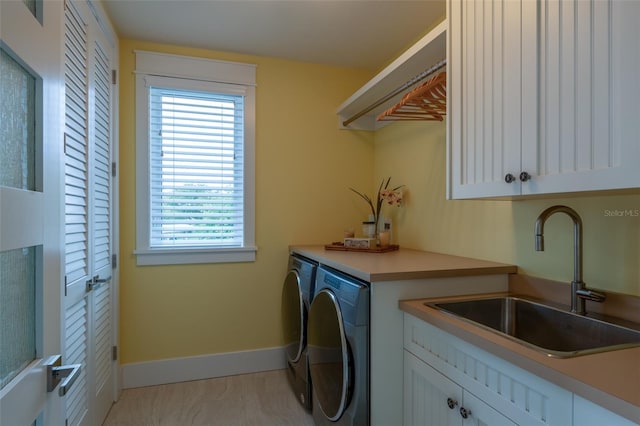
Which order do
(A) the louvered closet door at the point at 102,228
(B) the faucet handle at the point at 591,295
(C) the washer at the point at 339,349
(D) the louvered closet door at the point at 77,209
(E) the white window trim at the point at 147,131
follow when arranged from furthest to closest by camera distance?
(E) the white window trim at the point at 147,131 → (A) the louvered closet door at the point at 102,228 → (D) the louvered closet door at the point at 77,209 → (C) the washer at the point at 339,349 → (B) the faucet handle at the point at 591,295

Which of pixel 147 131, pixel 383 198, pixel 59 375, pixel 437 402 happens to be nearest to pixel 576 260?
pixel 437 402

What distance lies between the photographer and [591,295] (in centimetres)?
122

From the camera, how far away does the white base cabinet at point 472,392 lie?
0.83m

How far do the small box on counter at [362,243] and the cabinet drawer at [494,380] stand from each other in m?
0.87

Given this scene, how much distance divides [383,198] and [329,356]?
1324 millimetres

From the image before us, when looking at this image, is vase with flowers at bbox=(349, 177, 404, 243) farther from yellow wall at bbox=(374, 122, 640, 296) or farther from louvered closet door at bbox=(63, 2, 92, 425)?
louvered closet door at bbox=(63, 2, 92, 425)

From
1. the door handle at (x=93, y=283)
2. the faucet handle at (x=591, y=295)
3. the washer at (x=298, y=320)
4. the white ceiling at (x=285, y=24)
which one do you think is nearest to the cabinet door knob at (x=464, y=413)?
the faucet handle at (x=591, y=295)

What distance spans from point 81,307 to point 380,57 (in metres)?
2.50

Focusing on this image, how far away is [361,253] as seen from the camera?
7.09ft

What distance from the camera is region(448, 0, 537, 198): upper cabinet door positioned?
3.72 feet

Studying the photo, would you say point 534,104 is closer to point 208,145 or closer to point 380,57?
point 380,57

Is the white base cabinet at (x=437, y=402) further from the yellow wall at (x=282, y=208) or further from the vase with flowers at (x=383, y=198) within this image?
the vase with flowers at (x=383, y=198)

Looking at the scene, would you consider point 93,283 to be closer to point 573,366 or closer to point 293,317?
point 293,317

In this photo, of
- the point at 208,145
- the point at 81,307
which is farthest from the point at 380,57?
the point at 81,307
